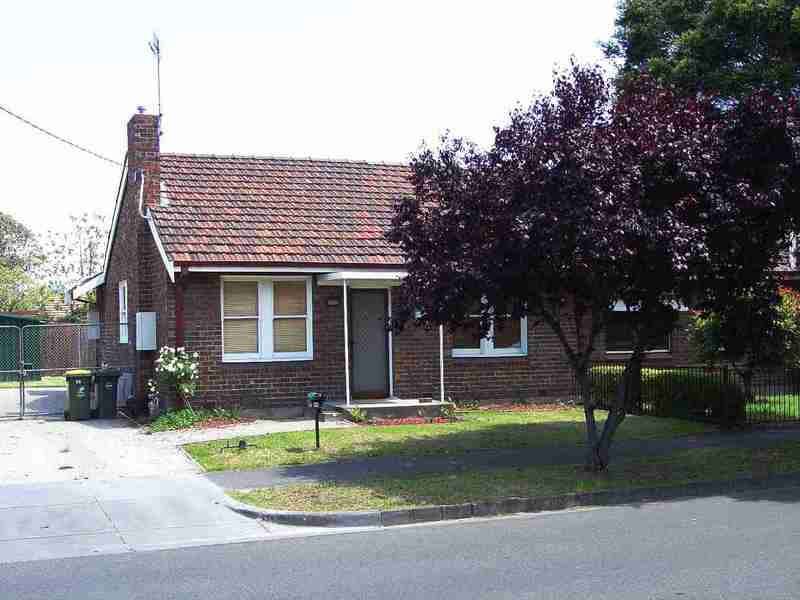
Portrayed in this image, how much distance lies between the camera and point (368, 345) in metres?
18.2

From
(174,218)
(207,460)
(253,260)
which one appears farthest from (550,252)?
(174,218)

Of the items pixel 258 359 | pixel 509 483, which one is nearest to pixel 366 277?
pixel 258 359

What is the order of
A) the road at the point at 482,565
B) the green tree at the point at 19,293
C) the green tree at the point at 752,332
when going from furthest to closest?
the green tree at the point at 19,293 → the green tree at the point at 752,332 → the road at the point at 482,565

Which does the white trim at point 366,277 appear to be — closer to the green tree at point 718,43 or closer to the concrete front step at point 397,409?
the concrete front step at point 397,409

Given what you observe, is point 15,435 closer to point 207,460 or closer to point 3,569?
point 207,460

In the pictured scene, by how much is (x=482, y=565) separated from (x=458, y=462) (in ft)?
15.6

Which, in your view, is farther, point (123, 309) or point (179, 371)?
point (123, 309)

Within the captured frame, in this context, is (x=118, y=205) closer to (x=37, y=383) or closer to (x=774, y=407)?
(x=37, y=383)

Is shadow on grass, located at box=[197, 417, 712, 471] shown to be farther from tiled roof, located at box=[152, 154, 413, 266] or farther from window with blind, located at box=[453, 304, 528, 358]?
tiled roof, located at box=[152, 154, 413, 266]

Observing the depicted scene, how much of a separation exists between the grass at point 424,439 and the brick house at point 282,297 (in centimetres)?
200

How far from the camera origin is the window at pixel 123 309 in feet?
67.9

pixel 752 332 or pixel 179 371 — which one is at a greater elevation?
pixel 752 332

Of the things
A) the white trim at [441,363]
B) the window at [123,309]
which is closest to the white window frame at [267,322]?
the white trim at [441,363]

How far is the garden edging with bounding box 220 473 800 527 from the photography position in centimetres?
932
